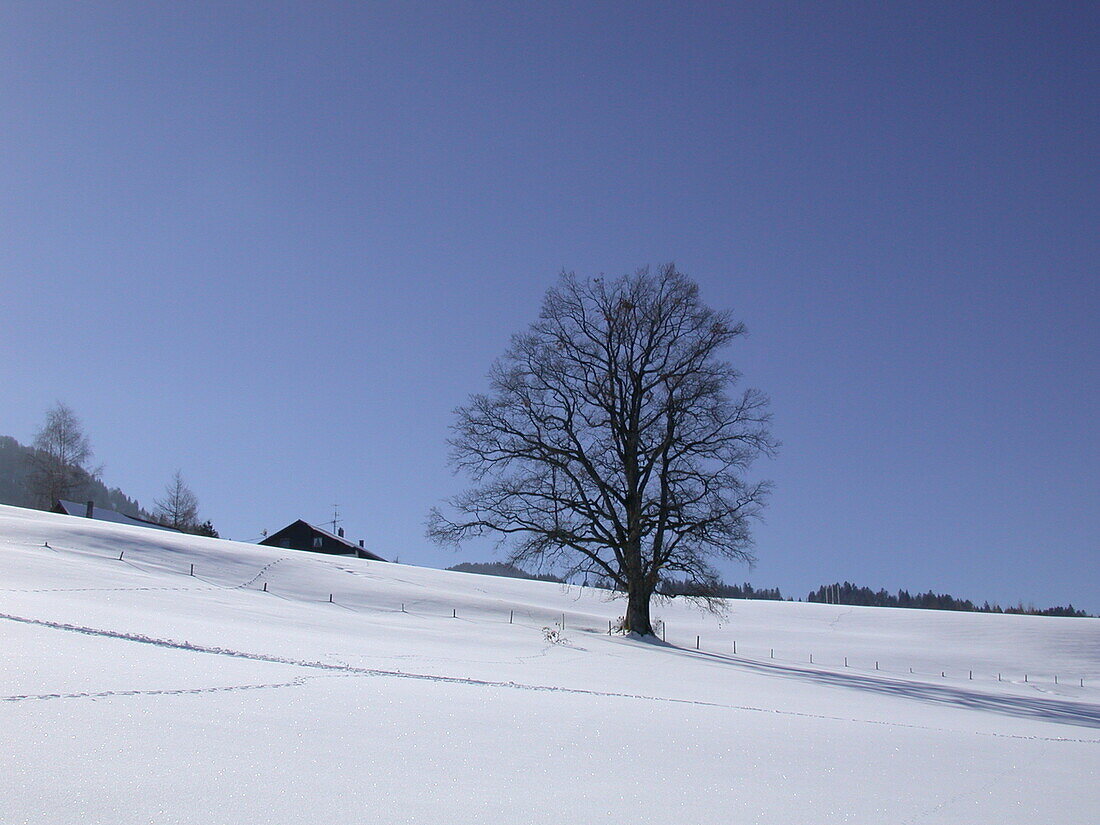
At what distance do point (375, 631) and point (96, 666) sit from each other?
38.6ft

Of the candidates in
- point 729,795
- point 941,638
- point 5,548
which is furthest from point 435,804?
point 941,638

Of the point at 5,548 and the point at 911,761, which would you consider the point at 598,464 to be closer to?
the point at 5,548

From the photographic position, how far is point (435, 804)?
179 inches

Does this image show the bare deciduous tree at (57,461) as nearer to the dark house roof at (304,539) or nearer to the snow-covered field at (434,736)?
the dark house roof at (304,539)

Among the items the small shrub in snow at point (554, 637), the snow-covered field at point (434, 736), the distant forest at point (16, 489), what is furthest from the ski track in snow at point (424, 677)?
the distant forest at point (16, 489)

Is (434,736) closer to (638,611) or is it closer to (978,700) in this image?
(978,700)

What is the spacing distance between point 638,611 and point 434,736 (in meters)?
21.4

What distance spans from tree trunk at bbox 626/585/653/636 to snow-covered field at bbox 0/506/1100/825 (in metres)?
8.42

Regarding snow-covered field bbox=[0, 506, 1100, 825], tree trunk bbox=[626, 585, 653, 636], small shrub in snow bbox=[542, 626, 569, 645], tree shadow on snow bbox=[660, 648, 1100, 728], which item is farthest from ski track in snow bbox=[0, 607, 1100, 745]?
tree trunk bbox=[626, 585, 653, 636]

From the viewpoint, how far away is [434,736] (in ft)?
20.0

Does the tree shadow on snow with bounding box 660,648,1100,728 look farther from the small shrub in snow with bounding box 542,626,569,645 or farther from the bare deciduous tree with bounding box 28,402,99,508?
the bare deciduous tree with bounding box 28,402,99,508

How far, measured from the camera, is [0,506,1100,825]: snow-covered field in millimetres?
4461

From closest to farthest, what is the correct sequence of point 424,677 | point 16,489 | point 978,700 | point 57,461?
point 424,677 → point 978,700 → point 57,461 → point 16,489

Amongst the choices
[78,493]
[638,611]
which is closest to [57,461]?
[78,493]
